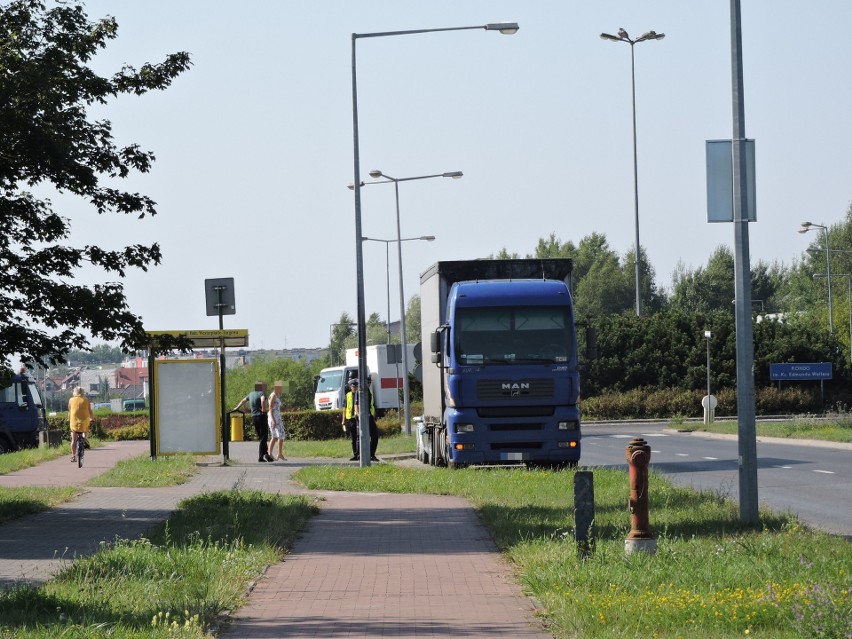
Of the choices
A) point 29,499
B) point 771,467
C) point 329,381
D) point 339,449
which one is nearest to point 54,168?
point 29,499

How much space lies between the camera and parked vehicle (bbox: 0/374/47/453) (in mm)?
37834

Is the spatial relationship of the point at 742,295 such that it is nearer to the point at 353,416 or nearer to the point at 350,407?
the point at 353,416

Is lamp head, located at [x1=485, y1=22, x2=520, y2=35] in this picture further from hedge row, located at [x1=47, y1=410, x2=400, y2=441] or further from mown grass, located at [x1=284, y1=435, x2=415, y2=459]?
hedge row, located at [x1=47, y1=410, x2=400, y2=441]

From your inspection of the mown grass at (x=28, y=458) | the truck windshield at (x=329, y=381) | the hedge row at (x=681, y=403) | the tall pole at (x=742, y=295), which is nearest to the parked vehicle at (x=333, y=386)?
the truck windshield at (x=329, y=381)

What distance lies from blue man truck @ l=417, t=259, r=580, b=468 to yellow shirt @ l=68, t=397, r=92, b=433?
344 inches

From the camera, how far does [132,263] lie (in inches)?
Answer: 677

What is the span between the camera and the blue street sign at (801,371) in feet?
183

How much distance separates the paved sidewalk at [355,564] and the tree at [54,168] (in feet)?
7.43

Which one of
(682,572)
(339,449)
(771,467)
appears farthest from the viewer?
(339,449)

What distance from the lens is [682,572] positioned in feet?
32.3

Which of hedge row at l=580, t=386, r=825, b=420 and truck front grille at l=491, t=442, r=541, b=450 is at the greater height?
truck front grille at l=491, t=442, r=541, b=450

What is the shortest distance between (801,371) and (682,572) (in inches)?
1923

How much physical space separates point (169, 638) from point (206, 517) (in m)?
7.26

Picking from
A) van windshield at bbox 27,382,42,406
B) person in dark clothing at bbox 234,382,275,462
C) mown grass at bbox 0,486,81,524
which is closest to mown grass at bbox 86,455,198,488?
mown grass at bbox 0,486,81,524
